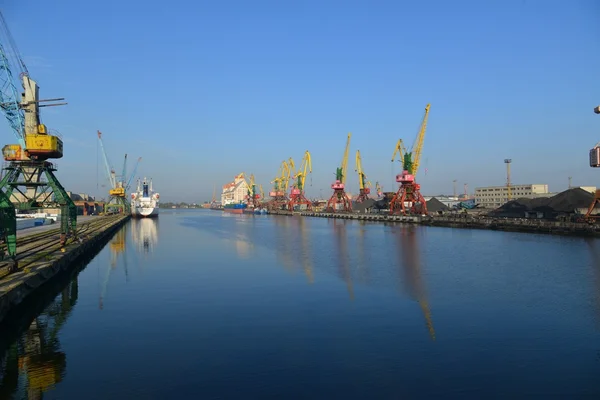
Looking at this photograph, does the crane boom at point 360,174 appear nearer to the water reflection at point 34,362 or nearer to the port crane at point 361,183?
the port crane at point 361,183

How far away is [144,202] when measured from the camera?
425 ft

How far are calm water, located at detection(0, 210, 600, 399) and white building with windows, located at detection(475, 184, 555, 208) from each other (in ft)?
407

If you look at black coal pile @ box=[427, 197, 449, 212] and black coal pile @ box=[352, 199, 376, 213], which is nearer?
black coal pile @ box=[427, 197, 449, 212]

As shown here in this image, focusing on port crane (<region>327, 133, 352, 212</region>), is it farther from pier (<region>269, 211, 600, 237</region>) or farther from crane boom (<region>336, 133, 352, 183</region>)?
pier (<region>269, 211, 600, 237</region>)

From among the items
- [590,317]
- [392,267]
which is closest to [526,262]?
[392,267]

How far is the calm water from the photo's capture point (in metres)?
10.3

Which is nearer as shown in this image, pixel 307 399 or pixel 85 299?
pixel 307 399

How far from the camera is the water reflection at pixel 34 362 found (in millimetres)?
10164

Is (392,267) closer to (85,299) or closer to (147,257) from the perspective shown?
(85,299)

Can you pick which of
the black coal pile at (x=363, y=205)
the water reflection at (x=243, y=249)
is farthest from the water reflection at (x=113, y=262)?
the black coal pile at (x=363, y=205)

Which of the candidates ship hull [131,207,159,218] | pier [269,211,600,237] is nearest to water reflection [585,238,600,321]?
pier [269,211,600,237]

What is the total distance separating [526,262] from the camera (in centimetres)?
2978

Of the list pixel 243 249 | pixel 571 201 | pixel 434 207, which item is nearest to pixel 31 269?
pixel 243 249

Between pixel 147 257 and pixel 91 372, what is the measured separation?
86.6ft
